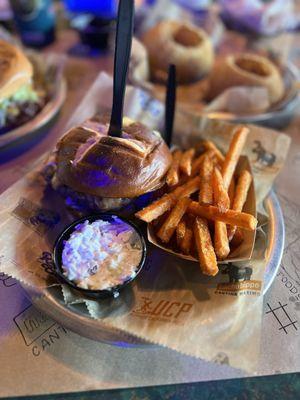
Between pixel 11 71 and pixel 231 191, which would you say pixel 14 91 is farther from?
pixel 231 191

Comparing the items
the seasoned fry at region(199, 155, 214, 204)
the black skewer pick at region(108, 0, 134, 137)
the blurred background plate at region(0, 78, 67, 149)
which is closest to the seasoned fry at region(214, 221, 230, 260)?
the seasoned fry at region(199, 155, 214, 204)

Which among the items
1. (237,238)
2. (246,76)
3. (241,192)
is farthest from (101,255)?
(246,76)

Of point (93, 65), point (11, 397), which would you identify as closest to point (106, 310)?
point (11, 397)

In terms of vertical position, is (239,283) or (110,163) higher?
(110,163)

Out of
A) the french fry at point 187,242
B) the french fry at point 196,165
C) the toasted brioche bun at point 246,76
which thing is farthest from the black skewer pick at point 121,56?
the toasted brioche bun at point 246,76

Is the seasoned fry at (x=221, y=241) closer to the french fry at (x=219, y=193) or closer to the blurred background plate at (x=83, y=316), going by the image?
the french fry at (x=219, y=193)

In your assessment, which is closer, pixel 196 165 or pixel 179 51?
pixel 196 165

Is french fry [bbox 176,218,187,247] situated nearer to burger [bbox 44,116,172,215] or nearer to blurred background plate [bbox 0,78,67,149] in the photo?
burger [bbox 44,116,172,215]
